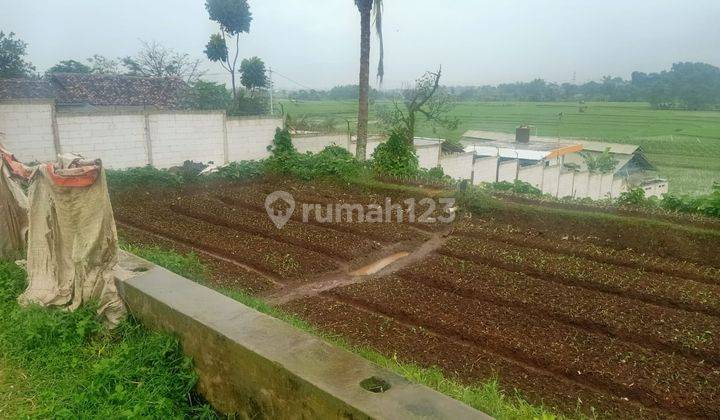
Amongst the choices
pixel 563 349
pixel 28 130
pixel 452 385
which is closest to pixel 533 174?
pixel 563 349

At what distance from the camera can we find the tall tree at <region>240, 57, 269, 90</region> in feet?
64.5

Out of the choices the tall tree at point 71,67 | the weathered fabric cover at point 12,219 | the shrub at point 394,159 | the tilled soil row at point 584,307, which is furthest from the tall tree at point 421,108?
the tall tree at point 71,67

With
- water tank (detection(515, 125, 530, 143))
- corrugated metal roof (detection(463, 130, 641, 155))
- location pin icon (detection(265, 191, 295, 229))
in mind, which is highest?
water tank (detection(515, 125, 530, 143))

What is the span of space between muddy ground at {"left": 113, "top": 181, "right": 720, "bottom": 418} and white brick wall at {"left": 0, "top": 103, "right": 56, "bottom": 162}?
111 inches

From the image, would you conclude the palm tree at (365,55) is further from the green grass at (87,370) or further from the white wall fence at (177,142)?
the green grass at (87,370)

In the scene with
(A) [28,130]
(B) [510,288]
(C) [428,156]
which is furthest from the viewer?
(C) [428,156]

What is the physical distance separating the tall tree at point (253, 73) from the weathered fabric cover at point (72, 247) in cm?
1737

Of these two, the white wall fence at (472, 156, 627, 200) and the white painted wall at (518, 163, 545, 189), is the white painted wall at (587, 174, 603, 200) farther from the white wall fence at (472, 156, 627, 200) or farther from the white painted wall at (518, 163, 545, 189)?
the white painted wall at (518, 163, 545, 189)

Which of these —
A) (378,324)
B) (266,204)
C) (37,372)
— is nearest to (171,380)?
(37,372)

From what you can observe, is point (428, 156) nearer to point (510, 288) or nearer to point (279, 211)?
point (279, 211)

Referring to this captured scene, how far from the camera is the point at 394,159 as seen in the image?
12000 millimetres

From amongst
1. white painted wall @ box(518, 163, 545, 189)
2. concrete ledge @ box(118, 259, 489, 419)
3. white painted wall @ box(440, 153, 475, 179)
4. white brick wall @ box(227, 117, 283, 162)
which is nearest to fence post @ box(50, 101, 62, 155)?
white brick wall @ box(227, 117, 283, 162)

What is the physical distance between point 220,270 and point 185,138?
827cm

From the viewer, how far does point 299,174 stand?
1218 cm
